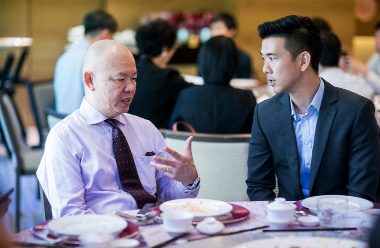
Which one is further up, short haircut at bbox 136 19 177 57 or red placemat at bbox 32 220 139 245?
short haircut at bbox 136 19 177 57

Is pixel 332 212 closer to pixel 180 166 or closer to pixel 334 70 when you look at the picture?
pixel 180 166

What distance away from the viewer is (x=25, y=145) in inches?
186

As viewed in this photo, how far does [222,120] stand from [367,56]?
5959mm

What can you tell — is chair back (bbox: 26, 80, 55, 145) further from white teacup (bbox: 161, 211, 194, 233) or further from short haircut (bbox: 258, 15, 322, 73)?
white teacup (bbox: 161, 211, 194, 233)

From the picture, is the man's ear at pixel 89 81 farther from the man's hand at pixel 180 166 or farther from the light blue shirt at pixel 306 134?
the light blue shirt at pixel 306 134

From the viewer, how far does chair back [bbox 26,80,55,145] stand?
16.8ft

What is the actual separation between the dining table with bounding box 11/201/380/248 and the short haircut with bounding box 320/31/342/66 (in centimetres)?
255

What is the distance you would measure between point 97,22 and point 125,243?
12.9ft

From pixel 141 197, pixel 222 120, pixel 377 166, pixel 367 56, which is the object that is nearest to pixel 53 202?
pixel 141 197

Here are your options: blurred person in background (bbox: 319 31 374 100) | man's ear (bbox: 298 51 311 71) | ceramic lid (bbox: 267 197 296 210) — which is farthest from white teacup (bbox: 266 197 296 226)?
blurred person in background (bbox: 319 31 374 100)

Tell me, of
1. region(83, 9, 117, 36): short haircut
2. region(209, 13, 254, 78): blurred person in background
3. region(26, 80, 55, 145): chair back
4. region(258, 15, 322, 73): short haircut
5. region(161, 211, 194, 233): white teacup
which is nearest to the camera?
region(161, 211, 194, 233): white teacup

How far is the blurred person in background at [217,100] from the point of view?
12.0 feet

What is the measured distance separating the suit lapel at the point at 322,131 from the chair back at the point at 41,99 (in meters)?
3.08

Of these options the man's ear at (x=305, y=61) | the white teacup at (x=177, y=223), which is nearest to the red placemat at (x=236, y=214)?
the white teacup at (x=177, y=223)
